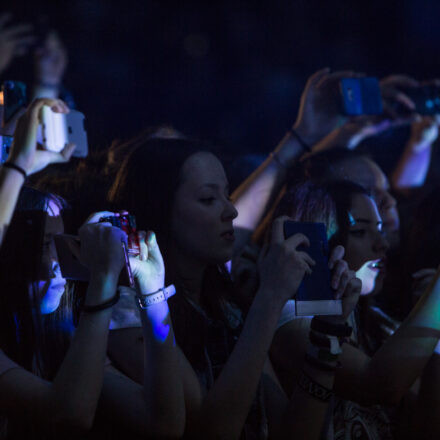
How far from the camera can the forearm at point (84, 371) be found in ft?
2.80

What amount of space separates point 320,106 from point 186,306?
854mm

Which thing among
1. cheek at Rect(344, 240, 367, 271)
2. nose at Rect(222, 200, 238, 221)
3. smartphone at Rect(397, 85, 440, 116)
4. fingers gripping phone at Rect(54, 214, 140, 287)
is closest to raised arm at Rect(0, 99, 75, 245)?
fingers gripping phone at Rect(54, 214, 140, 287)

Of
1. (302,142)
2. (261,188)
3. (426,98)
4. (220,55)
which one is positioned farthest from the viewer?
(426,98)

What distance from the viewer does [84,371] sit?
854mm

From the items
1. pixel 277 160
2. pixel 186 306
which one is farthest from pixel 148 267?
pixel 277 160

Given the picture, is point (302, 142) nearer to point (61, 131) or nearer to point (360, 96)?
point (360, 96)

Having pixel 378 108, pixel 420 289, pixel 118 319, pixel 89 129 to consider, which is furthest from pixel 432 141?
pixel 118 319

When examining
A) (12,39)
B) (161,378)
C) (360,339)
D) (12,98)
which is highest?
(12,39)

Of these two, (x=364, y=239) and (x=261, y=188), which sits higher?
(x=261, y=188)

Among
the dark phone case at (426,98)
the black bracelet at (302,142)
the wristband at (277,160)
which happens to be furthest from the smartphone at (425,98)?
the wristband at (277,160)

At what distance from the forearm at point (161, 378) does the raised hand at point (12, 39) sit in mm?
846

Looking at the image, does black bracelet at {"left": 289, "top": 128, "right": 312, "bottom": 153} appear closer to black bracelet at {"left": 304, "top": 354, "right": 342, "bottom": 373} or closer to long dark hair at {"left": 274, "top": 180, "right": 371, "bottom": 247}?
long dark hair at {"left": 274, "top": 180, "right": 371, "bottom": 247}

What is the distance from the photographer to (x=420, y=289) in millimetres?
1417

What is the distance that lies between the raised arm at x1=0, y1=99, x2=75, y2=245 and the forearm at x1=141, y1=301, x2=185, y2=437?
1.22 feet
